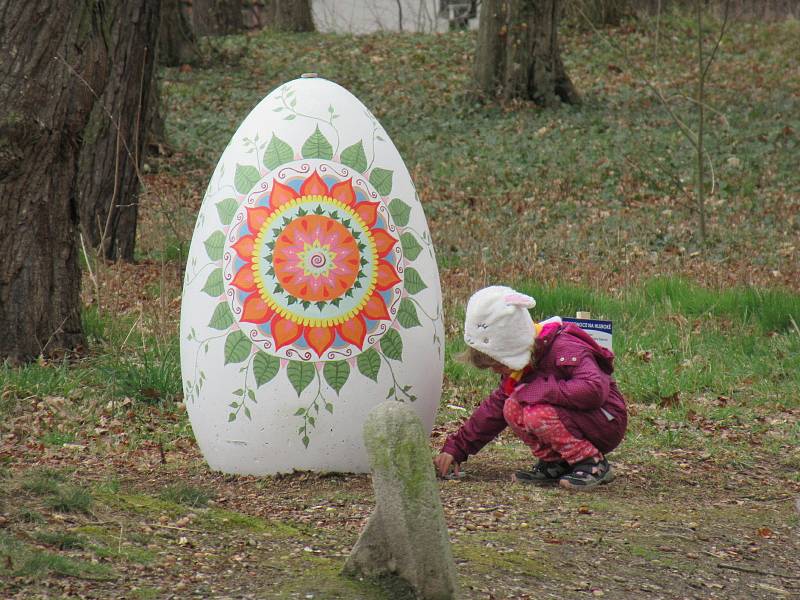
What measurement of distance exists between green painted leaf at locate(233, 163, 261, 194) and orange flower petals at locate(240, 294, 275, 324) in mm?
415

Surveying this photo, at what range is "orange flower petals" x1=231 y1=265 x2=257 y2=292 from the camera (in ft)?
13.7

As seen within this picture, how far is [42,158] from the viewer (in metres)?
5.79

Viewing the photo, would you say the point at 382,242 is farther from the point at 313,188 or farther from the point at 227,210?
the point at 227,210

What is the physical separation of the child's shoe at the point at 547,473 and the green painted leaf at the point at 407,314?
29.9 inches

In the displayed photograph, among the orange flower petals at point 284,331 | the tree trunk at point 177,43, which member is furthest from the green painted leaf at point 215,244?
the tree trunk at point 177,43

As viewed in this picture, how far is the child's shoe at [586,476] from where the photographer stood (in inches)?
172

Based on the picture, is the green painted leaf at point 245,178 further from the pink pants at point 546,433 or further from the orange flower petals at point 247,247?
the pink pants at point 546,433

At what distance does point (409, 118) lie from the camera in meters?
15.6

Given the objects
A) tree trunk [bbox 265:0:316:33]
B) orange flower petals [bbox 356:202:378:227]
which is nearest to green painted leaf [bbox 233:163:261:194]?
orange flower petals [bbox 356:202:378:227]

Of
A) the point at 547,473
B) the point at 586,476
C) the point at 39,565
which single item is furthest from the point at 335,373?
the point at 39,565

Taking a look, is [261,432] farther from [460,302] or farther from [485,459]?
[460,302]

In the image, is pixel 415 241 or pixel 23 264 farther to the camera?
pixel 23 264

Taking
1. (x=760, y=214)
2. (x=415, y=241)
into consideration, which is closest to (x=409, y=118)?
(x=760, y=214)

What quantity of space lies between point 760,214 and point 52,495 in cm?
906
